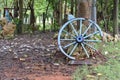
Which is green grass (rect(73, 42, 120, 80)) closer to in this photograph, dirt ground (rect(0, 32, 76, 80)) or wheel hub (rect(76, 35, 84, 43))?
dirt ground (rect(0, 32, 76, 80))

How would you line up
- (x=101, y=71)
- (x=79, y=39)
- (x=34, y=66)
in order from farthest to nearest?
(x=79, y=39) < (x=34, y=66) < (x=101, y=71)

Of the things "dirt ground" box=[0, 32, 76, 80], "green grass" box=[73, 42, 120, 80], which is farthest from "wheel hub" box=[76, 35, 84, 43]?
"green grass" box=[73, 42, 120, 80]

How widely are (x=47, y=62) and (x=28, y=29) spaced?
12.5 metres

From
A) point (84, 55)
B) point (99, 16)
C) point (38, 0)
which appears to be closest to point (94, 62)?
point (84, 55)

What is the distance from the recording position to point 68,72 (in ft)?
20.3

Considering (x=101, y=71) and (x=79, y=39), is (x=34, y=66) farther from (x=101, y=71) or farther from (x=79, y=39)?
(x=101, y=71)

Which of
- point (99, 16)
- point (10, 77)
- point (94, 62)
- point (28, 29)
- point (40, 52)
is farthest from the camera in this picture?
point (28, 29)

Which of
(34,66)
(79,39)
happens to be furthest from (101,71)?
(34,66)

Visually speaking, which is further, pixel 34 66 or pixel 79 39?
pixel 79 39

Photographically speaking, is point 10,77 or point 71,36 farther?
point 71,36

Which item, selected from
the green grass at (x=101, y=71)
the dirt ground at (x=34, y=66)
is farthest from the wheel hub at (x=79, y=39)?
the green grass at (x=101, y=71)

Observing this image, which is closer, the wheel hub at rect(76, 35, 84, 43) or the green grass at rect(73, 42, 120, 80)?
the green grass at rect(73, 42, 120, 80)

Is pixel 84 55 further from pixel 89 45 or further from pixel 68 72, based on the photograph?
pixel 68 72

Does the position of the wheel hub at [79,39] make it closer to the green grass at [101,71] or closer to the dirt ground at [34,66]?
the dirt ground at [34,66]
